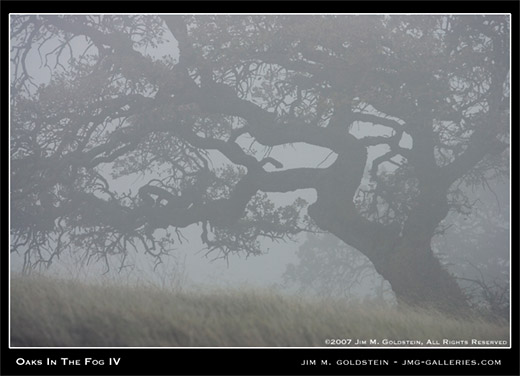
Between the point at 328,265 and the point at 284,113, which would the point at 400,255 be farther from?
the point at 328,265

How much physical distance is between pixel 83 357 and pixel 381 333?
416cm

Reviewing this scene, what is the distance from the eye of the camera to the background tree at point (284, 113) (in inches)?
430

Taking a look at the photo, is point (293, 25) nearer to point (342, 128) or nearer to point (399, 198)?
point (342, 128)

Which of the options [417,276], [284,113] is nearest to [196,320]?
[417,276]

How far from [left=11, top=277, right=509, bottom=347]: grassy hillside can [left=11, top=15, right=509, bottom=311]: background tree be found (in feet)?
8.39

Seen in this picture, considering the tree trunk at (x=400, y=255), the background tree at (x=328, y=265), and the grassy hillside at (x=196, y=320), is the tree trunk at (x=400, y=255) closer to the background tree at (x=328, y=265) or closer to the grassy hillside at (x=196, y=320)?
the grassy hillside at (x=196, y=320)

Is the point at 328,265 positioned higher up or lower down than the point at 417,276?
lower down

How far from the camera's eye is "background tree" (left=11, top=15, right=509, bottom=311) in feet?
35.8

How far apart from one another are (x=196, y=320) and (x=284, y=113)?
20.8 feet

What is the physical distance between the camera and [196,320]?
22.4 ft

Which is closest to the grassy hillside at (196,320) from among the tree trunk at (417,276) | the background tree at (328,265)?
the tree trunk at (417,276)

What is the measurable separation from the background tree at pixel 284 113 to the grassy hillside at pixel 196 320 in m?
2.56

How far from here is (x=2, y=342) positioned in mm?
6984

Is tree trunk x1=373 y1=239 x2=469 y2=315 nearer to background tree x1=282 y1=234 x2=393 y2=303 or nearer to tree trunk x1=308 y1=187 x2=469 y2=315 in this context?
tree trunk x1=308 y1=187 x2=469 y2=315
